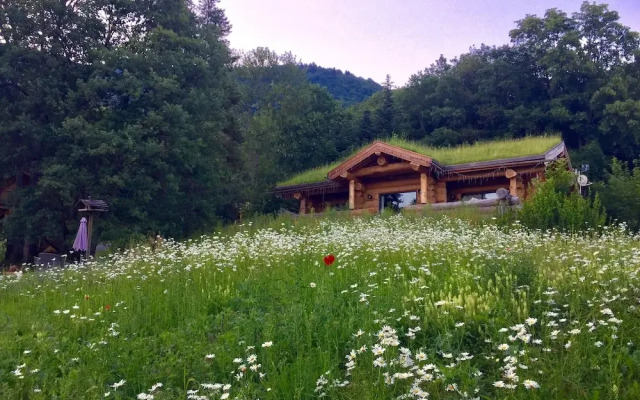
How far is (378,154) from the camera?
19.5 metres

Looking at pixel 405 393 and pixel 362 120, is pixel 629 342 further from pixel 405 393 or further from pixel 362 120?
pixel 362 120

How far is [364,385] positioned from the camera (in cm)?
371

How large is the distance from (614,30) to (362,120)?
1849cm

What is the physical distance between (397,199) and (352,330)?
1651 centimetres

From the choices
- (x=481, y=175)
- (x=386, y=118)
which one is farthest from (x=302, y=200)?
(x=386, y=118)

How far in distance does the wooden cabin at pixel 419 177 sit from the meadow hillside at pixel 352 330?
10.4 m

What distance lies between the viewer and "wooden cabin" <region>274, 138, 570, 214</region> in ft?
59.7

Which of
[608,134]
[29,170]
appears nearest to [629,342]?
[29,170]

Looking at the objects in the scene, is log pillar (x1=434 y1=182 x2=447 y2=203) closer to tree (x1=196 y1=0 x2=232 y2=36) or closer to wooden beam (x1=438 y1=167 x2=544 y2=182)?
wooden beam (x1=438 y1=167 x2=544 y2=182)

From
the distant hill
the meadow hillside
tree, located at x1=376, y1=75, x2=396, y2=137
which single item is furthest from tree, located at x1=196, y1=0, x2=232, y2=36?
the meadow hillside

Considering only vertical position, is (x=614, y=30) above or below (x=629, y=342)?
above

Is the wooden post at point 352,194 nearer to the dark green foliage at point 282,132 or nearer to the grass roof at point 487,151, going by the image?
the grass roof at point 487,151

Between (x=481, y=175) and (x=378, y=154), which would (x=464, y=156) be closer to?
(x=481, y=175)

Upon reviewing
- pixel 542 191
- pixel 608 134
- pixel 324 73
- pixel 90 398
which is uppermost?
pixel 324 73
